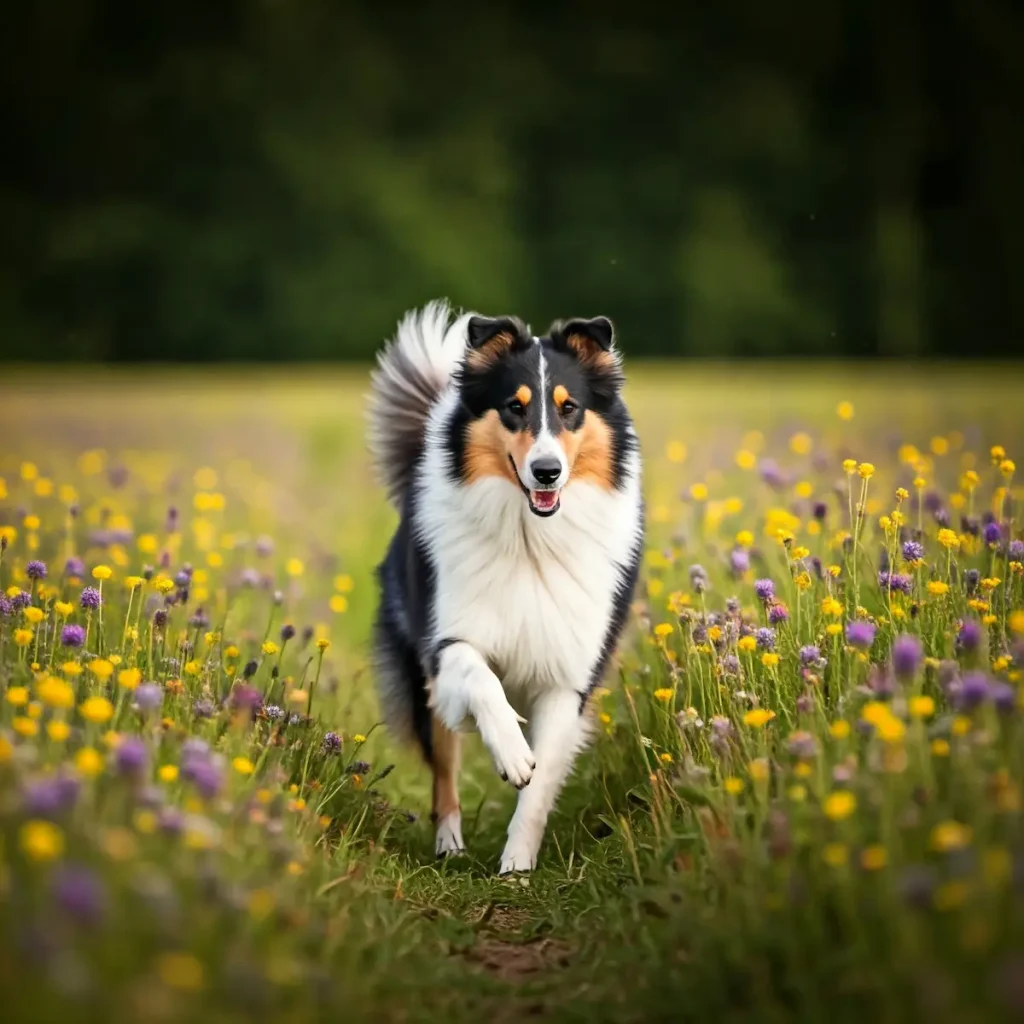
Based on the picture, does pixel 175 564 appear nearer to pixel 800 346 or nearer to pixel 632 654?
pixel 632 654

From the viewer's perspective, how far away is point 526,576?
452 centimetres

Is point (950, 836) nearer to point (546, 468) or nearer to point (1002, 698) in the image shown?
point (1002, 698)

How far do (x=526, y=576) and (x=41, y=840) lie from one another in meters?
2.41

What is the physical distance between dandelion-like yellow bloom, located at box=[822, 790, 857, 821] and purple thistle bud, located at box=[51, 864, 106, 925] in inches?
54.8

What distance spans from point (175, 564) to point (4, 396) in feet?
38.9

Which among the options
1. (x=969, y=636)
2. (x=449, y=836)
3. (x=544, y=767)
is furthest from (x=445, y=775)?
(x=969, y=636)

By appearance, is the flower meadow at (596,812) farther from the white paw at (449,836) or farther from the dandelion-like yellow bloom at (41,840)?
the white paw at (449,836)

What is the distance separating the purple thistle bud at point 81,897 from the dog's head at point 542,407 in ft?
7.35

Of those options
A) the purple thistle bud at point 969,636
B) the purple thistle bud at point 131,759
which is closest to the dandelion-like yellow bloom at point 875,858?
the purple thistle bud at point 969,636

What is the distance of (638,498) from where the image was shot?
4875 millimetres

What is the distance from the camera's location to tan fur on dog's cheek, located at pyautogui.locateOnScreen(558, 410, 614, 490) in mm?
4449

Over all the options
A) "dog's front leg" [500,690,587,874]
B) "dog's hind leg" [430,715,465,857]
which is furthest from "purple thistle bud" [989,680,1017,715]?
"dog's hind leg" [430,715,465,857]

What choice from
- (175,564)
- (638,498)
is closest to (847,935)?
(638,498)

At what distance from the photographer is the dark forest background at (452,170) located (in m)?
24.9
